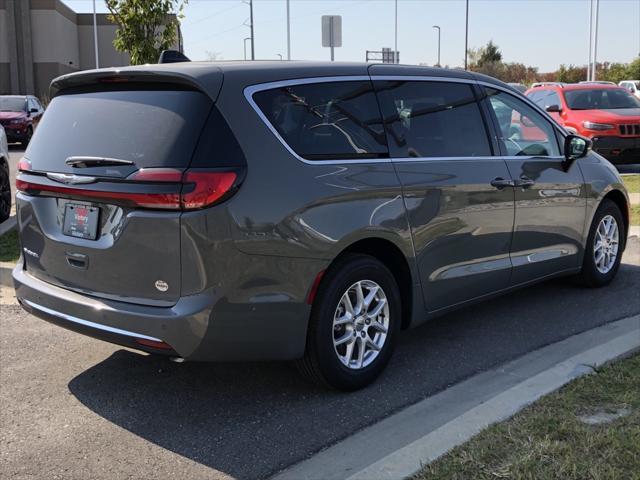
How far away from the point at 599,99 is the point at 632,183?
11.2ft

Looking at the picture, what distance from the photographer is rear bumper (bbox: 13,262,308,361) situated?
3.52 metres

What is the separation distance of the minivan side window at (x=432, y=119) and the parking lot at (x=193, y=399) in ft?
4.36

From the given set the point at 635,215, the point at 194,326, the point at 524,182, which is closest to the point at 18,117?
the point at 635,215

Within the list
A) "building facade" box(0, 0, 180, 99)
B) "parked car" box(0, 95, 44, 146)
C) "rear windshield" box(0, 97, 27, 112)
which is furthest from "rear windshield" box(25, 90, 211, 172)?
"building facade" box(0, 0, 180, 99)

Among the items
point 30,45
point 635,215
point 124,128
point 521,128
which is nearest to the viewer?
point 124,128

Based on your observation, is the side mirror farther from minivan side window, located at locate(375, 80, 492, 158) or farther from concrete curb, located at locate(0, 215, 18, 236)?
concrete curb, located at locate(0, 215, 18, 236)

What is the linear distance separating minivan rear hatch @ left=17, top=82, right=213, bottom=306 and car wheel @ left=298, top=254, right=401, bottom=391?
0.85 meters

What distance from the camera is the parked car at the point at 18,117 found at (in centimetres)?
2327

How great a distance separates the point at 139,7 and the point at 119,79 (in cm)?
608

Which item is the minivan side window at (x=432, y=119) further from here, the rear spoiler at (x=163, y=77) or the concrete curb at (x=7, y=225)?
the concrete curb at (x=7, y=225)

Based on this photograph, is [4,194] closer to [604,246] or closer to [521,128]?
[521,128]

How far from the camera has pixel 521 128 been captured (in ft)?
19.0

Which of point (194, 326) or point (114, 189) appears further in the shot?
point (114, 189)

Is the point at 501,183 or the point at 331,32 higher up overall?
the point at 331,32
